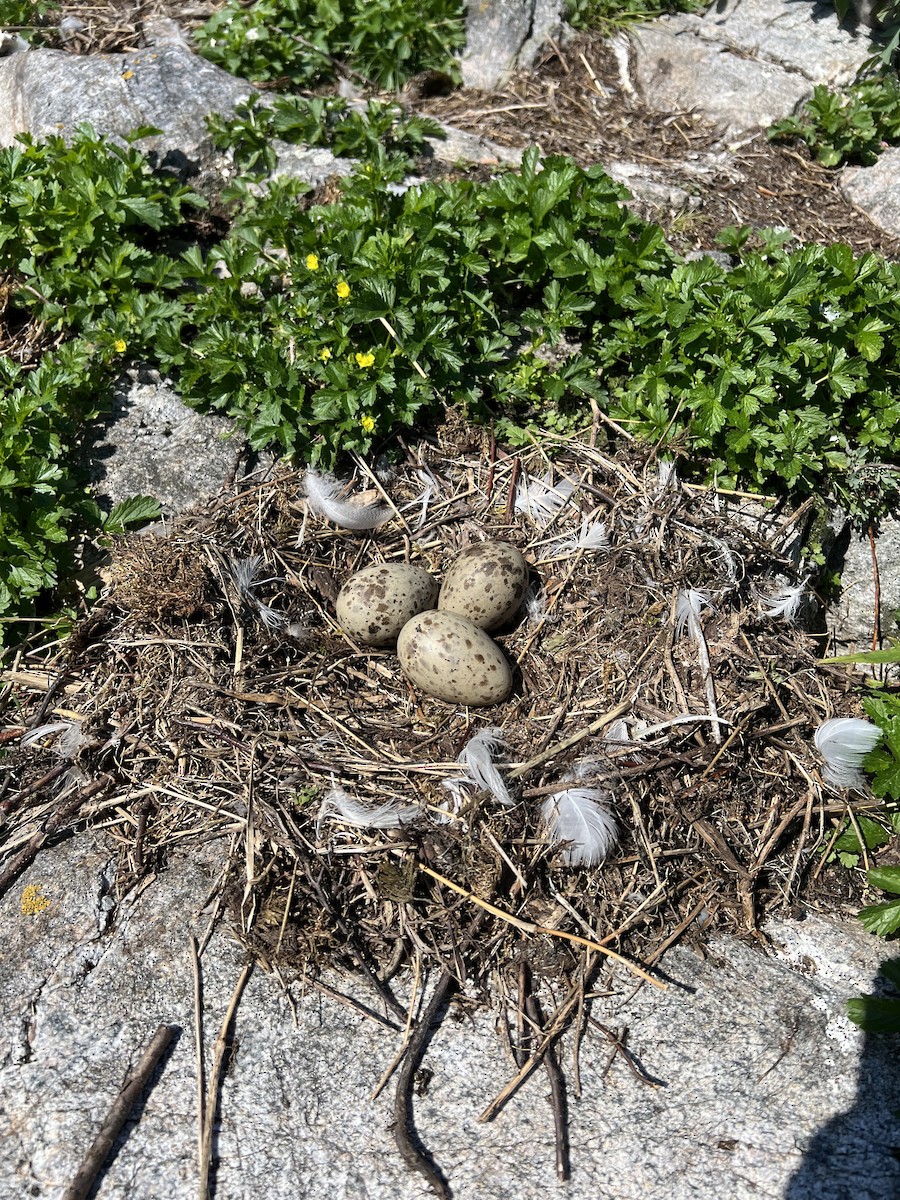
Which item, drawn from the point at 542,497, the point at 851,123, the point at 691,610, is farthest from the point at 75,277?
the point at 851,123

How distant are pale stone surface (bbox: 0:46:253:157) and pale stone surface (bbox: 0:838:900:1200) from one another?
13.4ft

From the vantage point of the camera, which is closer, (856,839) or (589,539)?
(856,839)

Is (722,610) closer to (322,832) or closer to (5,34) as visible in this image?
(322,832)

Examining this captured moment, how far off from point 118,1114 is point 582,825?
1.52m

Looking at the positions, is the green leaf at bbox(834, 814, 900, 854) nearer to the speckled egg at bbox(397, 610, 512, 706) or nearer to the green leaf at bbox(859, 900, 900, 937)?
the green leaf at bbox(859, 900, 900, 937)

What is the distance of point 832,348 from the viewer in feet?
12.8

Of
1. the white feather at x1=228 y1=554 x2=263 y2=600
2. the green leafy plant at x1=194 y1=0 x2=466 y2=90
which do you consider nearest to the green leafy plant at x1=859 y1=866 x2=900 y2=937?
the white feather at x1=228 y1=554 x2=263 y2=600

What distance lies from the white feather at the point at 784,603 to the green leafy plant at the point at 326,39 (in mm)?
4028

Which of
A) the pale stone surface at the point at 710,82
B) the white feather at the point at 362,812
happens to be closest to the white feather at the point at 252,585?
the white feather at the point at 362,812

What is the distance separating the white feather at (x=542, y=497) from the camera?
13.0 ft

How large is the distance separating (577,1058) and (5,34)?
20.6ft

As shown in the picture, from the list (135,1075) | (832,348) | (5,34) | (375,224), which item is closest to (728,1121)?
(135,1075)

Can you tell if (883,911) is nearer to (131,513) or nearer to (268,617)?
(268,617)

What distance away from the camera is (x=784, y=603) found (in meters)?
3.73
